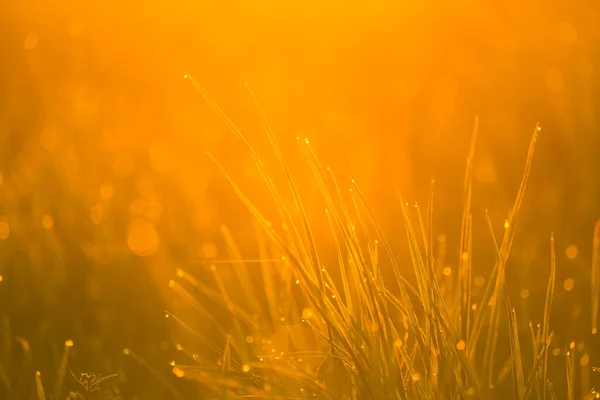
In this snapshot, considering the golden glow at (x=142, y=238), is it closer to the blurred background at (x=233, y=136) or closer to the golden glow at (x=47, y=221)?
the blurred background at (x=233, y=136)

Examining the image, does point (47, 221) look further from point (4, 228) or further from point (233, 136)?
point (233, 136)

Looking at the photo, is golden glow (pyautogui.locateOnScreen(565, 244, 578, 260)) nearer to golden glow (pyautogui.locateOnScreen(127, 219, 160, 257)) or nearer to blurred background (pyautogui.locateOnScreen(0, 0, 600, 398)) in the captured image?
blurred background (pyautogui.locateOnScreen(0, 0, 600, 398))

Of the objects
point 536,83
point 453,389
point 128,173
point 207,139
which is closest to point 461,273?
point 453,389

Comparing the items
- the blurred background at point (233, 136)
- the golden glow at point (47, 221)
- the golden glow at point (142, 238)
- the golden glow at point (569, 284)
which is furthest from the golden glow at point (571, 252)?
the golden glow at point (47, 221)

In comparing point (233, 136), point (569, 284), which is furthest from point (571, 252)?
point (233, 136)

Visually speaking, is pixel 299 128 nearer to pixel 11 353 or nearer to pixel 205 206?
pixel 205 206

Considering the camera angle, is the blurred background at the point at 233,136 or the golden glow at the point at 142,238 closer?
the blurred background at the point at 233,136

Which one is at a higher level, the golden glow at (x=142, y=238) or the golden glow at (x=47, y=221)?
the golden glow at (x=47, y=221)

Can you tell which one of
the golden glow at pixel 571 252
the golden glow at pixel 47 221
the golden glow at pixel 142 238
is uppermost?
the golden glow at pixel 47 221
